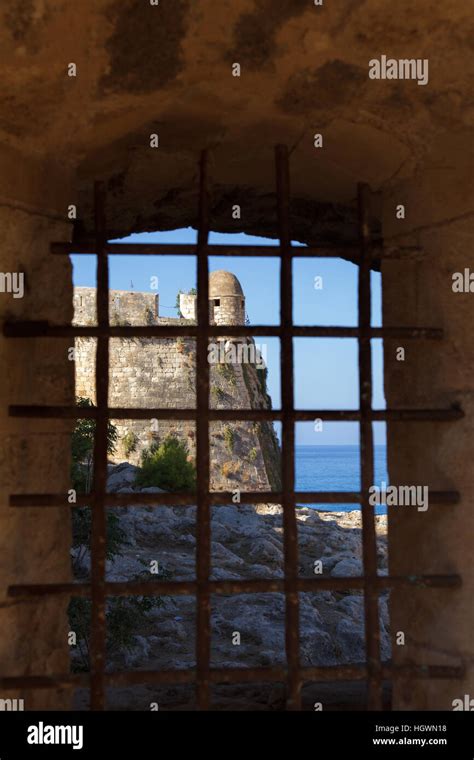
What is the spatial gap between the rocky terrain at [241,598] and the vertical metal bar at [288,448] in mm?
923

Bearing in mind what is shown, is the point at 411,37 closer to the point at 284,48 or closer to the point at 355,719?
the point at 284,48

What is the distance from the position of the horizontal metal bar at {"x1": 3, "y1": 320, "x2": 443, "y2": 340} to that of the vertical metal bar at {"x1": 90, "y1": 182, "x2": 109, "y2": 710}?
5 cm

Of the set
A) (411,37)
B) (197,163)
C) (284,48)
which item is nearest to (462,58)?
(411,37)

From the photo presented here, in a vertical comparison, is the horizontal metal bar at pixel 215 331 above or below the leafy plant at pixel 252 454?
below

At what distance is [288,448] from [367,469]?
22cm

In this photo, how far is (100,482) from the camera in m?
1.88

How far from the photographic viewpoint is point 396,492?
2.00 metres

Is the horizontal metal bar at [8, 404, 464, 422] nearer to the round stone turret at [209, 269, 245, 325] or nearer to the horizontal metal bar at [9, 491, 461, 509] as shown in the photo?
the horizontal metal bar at [9, 491, 461, 509]

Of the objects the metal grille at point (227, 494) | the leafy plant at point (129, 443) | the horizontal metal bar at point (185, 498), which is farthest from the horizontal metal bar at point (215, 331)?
the leafy plant at point (129, 443)

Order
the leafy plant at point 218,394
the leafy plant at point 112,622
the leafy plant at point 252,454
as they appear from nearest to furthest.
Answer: the leafy plant at point 112,622
the leafy plant at point 252,454
the leafy plant at point 218,394

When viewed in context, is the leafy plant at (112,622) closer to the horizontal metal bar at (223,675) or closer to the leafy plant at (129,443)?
the horizontal metal bar at (223,675)

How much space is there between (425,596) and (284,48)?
1354mm

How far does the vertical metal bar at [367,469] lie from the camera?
1853 mm

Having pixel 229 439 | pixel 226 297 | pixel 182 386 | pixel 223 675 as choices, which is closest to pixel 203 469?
pixel 223 675
